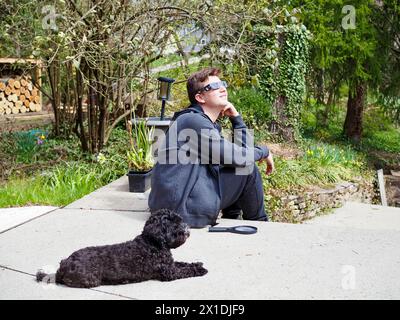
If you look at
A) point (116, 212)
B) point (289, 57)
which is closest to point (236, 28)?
point (289, 57)

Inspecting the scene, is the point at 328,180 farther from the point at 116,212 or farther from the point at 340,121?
the point at 340,121

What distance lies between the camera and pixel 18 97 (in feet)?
40.7

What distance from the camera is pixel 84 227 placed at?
4.04 m

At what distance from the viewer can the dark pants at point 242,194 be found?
402 cm

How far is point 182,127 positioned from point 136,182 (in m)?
1.58

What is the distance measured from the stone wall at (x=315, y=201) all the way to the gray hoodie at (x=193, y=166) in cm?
303

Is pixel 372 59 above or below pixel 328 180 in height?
above

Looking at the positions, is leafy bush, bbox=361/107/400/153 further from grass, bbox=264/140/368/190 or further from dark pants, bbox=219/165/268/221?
dark pants, bbox=219/165/268/221

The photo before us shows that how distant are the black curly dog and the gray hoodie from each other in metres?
0.86

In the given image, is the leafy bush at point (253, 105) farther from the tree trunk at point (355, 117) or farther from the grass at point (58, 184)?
the tree trunk at point (355, 117)

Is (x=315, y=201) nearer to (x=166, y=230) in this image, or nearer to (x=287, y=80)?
(x=287, y=80)

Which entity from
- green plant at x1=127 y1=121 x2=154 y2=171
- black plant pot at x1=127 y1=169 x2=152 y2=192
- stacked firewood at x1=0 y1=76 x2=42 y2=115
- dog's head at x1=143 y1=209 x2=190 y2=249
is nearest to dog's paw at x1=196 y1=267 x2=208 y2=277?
dog's head at x1=143 y1=209 x2=190 y2=249

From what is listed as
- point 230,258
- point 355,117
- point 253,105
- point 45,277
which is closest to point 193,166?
point 230,258

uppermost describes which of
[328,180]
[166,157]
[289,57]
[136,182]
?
[289,57]
